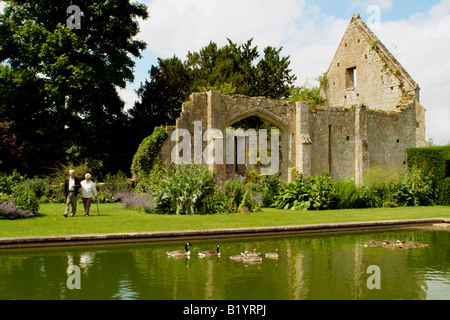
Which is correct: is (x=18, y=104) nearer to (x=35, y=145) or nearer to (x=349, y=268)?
(x=35, y=145)

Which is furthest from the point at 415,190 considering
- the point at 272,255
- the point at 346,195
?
the point at 272,255

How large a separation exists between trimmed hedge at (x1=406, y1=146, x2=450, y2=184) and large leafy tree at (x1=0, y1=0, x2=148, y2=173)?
1377cm

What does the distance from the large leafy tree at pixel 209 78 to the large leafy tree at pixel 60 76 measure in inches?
160

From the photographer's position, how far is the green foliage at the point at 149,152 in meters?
17.9

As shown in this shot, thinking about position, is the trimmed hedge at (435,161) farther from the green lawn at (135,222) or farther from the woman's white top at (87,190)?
the woman's white top at (87,190)

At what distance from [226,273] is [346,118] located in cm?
1626

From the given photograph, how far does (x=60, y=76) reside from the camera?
19.3m

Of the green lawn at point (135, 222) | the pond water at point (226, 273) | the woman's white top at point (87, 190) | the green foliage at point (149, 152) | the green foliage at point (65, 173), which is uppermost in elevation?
the green foliage at point (149, 152)

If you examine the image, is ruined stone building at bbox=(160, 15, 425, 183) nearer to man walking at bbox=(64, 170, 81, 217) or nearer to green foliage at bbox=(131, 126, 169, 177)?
green foliage at bbox=(131, 126, 169, 177)

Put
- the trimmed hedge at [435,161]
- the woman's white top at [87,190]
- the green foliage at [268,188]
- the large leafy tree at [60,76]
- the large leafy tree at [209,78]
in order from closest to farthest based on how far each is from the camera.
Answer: the woman's white top at [87,190], the green foliage at [268,188], the trimmed hedge at [435,161], the large leafy tree at [60,76], the large leafy tree at [209,78]

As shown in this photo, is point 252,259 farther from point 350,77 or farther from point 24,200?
point 350,77

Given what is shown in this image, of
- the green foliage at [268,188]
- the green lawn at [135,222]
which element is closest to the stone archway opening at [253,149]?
the green foliage at [268,188]

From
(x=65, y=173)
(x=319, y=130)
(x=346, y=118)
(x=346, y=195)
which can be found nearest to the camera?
(x=346, y=195)

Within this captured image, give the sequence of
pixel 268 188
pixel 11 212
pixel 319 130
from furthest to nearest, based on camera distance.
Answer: pixel 319 130, pixel 268 188, pixel 11 212
